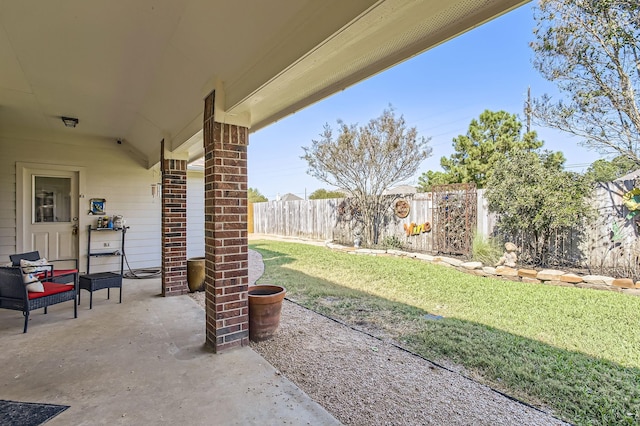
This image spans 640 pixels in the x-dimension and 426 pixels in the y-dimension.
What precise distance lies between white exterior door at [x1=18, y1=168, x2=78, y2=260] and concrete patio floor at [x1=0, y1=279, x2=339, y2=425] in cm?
252

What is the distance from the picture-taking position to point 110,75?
129 inches

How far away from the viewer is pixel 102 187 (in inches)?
252

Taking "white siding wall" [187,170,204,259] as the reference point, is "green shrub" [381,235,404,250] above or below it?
below

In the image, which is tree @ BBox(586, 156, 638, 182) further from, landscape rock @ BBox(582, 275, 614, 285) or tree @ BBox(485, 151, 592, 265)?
landscape rock @ BBox(582, 275, 614, 285)

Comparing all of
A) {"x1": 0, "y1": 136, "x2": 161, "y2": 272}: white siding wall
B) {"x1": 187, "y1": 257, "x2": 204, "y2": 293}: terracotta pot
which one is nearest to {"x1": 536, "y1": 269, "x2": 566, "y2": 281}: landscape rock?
{"x1": 187, "y1": 257, "x2": 204, "y2": 293}: terracotta pot

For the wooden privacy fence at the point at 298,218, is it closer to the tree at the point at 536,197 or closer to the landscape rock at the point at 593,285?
the tree at the point at 536,197

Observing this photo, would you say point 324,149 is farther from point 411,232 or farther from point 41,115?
point 41,115

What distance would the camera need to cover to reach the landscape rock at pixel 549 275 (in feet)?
16.9

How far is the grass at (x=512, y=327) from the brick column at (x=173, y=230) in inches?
65.9

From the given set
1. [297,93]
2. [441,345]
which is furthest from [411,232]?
[297,93]

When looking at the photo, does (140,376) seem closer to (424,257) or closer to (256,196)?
(424,257)

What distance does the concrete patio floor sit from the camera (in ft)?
6.46

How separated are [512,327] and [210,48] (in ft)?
13.3

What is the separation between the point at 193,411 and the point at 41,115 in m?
5.18
